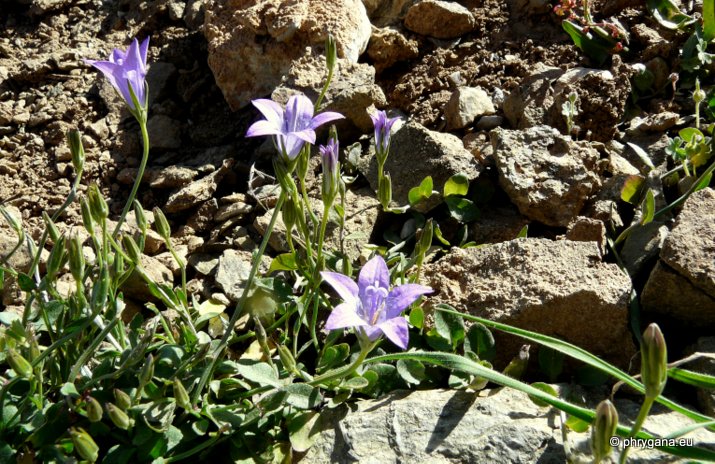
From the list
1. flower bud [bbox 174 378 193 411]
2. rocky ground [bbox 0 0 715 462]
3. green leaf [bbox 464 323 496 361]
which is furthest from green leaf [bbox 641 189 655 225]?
flower bud [bbox 174 378 193 411]

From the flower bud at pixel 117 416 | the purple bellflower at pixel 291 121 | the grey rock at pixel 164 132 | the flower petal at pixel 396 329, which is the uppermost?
the purple bellflower at pixel 291 121

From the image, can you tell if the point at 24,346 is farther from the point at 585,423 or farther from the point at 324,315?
the point at 585,423

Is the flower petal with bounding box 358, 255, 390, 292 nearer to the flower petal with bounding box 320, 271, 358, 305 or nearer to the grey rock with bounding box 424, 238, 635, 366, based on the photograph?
the flower petal with bounding box 320, 271, 358, 305

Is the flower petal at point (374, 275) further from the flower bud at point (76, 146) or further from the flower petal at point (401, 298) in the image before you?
the flower bud at point (76, 146)

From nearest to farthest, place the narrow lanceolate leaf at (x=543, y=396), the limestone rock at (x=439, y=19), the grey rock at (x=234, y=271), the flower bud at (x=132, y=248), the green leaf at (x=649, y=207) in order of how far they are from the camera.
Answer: the narrow lanceolate leaf at (x=543, y=396)
the flower bud at (x=132, y=248)
the green leaf at (x=649, y=207)
the grey rock at (x=234, y=271)
the limestone rock at (x=439, y=19)

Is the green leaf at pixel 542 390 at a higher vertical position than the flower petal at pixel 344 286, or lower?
lower

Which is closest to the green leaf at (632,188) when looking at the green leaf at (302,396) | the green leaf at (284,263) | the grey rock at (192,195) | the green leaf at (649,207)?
the green leaf at (649,207)

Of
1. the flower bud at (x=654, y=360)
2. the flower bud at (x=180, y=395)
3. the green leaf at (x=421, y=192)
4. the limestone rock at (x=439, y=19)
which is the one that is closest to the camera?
the flower bud at (x=654, y=360)
